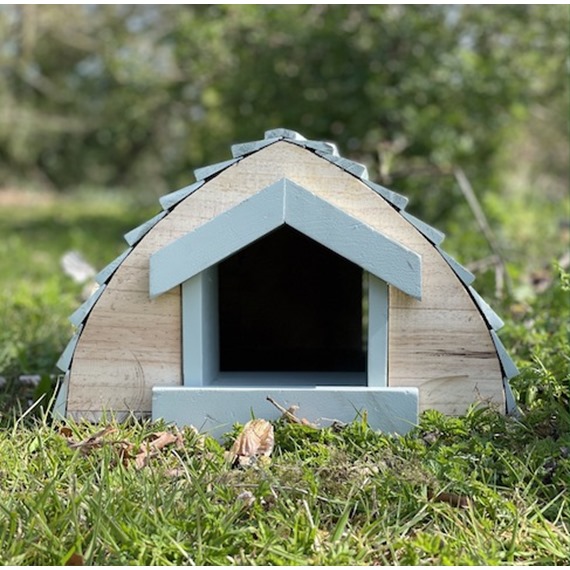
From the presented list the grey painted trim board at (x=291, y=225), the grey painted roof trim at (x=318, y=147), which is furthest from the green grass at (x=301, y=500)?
the grey painted roof trim at (x=318, y=147)

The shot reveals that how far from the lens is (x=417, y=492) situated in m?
2.20

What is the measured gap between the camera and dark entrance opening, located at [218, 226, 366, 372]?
354 centimetres

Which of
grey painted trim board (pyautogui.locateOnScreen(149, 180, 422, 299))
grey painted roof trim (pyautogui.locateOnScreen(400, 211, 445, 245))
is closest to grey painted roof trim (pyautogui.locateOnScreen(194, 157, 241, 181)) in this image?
grey painted trim board (pyautogui.locateOnScreen(149, 180, 422, 299))

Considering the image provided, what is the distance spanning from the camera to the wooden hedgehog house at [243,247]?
2.64m

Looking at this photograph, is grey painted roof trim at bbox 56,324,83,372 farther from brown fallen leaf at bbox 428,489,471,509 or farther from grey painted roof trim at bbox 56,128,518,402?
brown fallen leaf at bbox 428,489,471,509

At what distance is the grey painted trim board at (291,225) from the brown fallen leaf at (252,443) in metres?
0.52

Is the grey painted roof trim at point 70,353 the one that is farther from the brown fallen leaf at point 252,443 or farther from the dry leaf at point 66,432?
the brown fallen leaf at point 252,443

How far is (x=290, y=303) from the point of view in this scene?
3.62 metres

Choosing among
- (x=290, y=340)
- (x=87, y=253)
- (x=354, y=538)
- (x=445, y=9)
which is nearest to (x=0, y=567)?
(x=354, y=538)

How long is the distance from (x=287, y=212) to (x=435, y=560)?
1.16 metres

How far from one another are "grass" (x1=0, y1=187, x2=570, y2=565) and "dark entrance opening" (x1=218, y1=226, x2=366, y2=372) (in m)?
0.88

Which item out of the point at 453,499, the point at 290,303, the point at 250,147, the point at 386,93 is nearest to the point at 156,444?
the point at 453,499

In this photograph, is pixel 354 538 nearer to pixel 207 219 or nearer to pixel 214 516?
pixel 214 516

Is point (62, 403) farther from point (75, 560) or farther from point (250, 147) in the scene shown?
point (250, 147)
